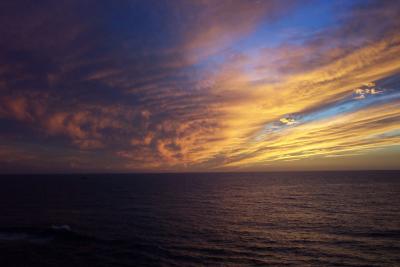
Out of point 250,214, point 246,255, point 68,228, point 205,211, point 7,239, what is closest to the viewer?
point 246,255

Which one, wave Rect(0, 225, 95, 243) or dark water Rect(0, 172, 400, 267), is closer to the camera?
dark water Rect(0, 172, 400, 267)

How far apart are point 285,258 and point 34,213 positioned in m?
68.9

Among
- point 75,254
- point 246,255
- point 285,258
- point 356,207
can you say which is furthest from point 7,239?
point 356,207

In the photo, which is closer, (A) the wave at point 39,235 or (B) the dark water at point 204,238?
(B) the dark water at point 204,238

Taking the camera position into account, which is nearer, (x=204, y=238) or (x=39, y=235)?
(x=204, y=238)

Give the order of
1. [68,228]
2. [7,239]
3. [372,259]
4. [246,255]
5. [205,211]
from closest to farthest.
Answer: [372,259] → [246,255] → [7,239] → [68,228] → [205,211]

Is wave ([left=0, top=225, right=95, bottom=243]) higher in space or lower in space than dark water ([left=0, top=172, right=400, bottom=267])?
higher

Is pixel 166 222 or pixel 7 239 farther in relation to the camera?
pixel 166 222

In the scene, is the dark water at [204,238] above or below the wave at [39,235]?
below

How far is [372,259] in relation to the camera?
3744cm

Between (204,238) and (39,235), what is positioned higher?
(39,235)

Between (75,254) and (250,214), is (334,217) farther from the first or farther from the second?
(75,254)

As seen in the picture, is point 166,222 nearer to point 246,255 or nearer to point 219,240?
point 219,240

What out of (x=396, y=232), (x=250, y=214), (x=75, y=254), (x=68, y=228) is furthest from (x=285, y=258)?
(x=68, y=228)
